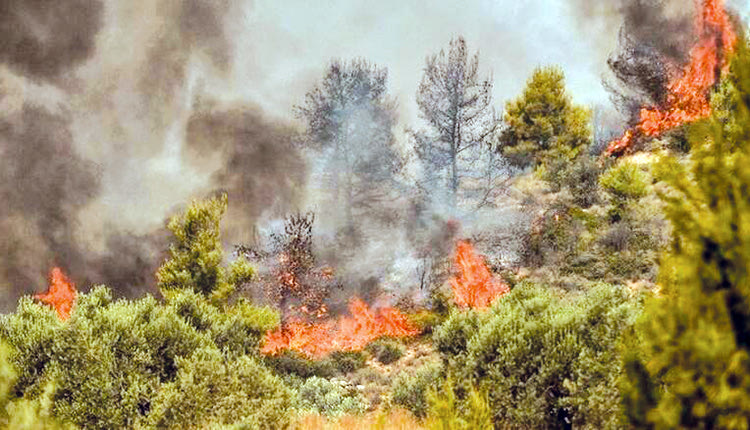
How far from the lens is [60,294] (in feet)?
109

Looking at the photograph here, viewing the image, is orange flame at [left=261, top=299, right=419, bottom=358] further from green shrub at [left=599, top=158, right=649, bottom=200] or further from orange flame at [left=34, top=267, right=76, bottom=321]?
green shrub at [left=599, top=158, right=649, bottom=200]

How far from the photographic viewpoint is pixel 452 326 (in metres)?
9.91

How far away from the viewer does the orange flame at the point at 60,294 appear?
101ft

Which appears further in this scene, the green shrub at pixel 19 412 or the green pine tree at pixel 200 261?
the green pine tree at pixel 200 261

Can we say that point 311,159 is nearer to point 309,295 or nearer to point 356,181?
point 356,181

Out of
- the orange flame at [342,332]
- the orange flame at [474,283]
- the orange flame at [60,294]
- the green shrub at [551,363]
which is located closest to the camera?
the green shrub at [551,363]

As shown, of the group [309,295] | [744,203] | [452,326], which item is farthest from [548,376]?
[309,295]

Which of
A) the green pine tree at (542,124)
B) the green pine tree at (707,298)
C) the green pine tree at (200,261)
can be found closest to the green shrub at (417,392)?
the green pine tree at (707,298)

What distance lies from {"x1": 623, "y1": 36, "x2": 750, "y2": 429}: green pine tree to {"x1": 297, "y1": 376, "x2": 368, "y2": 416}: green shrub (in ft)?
37.5

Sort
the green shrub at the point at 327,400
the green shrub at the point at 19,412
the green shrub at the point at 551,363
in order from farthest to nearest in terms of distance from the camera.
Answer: the green shrub at the point at 327,400 < the green shrub at the point at 551,363 < the green shrub at the point at 19,412

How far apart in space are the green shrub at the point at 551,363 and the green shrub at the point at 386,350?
16279mm

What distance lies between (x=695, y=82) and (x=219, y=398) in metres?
40.1

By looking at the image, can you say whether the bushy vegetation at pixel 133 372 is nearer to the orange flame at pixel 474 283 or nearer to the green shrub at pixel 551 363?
the green shrub at pixel 551 363

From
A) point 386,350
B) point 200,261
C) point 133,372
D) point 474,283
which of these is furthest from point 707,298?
point 474,283
